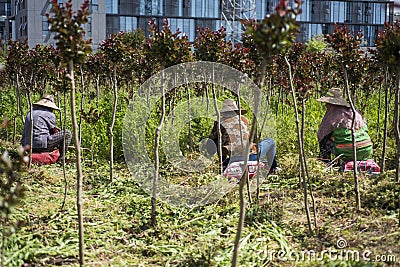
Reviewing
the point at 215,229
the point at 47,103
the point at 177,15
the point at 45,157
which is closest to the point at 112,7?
the point at 177,15

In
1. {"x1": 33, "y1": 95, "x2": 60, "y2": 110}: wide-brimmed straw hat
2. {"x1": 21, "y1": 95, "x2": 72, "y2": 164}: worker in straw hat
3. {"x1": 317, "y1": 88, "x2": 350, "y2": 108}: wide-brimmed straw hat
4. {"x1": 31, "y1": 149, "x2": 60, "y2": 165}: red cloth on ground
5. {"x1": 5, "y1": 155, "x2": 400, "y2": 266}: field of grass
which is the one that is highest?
{"x1": 317, "y1": 88, "x2": 350, "y2": 108}: wide-brimmed straw hat

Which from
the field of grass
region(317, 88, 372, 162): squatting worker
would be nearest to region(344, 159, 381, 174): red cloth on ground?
region(317, 88, 372, 162): squatting worker

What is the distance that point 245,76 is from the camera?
592cm

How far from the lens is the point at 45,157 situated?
264 inches

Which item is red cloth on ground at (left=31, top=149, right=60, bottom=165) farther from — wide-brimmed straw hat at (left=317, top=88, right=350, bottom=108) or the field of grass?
wide-brimmed straw hat at (left=317, top=88, right=350, bottom=108)

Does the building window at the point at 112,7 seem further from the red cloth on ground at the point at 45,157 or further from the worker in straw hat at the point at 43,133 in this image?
the red cloth on ground at the point at 45,157

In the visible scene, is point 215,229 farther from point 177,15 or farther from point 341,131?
point 177,15

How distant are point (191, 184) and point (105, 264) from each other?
2.13 meters

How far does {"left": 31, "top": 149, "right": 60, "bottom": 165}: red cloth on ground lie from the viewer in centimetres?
662

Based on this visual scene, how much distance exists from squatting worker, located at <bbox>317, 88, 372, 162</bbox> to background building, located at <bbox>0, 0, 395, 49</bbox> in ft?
70.5

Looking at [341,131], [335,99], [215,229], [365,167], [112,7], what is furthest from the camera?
[112,7]

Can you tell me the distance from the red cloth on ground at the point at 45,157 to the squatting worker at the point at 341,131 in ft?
11.2

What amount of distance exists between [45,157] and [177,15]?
87.0ft

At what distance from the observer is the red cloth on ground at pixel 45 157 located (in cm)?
662
